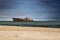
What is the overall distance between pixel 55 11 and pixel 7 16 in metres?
0.41

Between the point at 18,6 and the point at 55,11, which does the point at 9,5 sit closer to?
the point at 18,6

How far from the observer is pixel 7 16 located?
968 millimetres

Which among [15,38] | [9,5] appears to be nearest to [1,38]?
[15,38]

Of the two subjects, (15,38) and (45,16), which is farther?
(45,16)

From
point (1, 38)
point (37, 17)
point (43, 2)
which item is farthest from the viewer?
point (43, 2)

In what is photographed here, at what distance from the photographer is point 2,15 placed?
3.17ft

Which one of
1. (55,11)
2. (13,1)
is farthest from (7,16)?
(55,11)

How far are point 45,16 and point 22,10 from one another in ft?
0.68

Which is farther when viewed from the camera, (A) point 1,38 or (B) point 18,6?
(B) point 18,6

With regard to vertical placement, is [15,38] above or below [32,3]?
below

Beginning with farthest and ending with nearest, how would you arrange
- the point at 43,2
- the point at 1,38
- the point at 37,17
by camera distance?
the point at 43,2
the point at 37,17
the point at 1,38

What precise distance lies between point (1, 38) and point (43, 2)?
767 millimetres

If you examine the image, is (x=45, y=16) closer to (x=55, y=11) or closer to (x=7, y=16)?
(x=55, y=11)

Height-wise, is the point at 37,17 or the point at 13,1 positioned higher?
the point at 13,1
